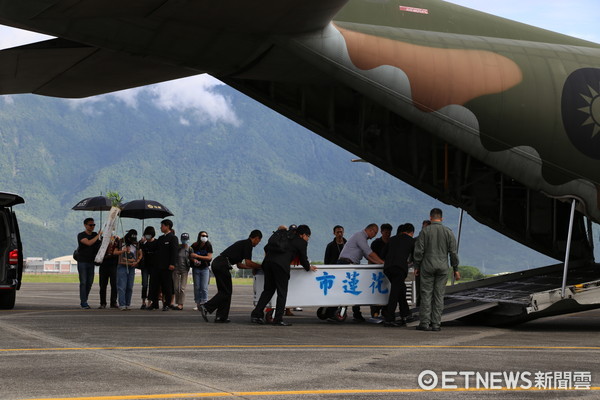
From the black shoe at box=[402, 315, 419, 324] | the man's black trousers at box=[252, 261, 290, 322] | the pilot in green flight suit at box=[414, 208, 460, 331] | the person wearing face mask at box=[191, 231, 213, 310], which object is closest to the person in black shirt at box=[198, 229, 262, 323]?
the man's black trousers at box=[252, 261, 290, 322]

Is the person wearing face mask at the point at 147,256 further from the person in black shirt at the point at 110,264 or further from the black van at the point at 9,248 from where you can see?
the black van at the point at 9,248

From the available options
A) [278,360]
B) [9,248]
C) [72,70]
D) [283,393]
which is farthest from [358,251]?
[283,393]

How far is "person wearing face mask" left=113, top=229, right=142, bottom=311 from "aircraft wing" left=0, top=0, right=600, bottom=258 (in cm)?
417

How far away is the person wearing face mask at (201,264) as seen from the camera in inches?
725

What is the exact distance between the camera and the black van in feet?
58.0

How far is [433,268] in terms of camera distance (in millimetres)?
13656

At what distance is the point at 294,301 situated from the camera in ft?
48.0

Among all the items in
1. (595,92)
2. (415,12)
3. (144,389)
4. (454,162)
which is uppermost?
(415,12)

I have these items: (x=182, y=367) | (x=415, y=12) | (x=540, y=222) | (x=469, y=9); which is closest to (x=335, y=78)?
(x=415, y=12)

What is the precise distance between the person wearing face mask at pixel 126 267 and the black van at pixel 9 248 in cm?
204

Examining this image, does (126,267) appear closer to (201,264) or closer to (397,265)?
(201,264)

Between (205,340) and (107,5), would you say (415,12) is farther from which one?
(205,340)

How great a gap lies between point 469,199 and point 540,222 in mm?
1593

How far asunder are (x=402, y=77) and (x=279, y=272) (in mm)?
3866
